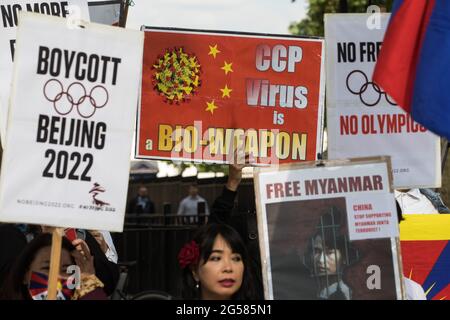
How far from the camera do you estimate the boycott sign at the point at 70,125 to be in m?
5.74

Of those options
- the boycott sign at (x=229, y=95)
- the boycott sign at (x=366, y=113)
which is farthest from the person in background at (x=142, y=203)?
the boycott sign at (x=366, y=113)

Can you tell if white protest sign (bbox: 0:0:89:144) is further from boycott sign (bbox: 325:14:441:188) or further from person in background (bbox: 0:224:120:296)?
boycott sign (bbox: 325:14:441:188)

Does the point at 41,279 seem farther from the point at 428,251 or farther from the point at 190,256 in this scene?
the point at 428,251

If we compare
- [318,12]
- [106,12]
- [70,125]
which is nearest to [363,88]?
[106,12]

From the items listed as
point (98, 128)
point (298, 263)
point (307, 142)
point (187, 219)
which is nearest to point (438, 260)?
point (307, 142)

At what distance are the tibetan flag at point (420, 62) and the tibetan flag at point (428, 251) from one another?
1.39 m

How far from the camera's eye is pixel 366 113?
24.2ft

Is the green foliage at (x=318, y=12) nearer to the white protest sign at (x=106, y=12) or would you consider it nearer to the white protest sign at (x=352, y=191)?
the white protest sign at (x=106, y=12)

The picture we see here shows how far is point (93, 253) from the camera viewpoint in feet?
22.7
